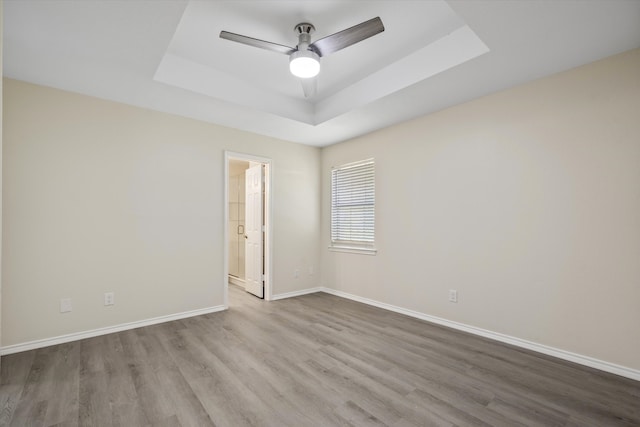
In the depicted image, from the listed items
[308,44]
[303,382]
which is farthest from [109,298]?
[308,44]

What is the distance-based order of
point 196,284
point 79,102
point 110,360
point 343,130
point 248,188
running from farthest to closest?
point 248,188 → point 343,130 → point 196,284 → point 79,102 → point 110,360

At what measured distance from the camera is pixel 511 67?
261 cm

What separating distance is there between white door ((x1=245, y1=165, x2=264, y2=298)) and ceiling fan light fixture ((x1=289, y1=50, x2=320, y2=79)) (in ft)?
7.83

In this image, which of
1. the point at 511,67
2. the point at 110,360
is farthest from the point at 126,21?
the point at 511,67

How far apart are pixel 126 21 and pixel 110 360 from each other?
2.66 meters

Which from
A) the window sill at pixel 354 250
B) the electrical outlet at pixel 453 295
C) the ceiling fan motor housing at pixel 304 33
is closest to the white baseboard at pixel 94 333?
the window sill at pixel 354 250

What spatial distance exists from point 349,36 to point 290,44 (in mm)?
803

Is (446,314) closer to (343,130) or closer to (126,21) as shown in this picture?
Result: (343,130)

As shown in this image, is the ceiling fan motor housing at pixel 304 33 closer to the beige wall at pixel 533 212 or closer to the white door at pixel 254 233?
the beige wall at pixel 533 212

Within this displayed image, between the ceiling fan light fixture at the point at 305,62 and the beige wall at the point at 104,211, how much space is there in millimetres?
1951

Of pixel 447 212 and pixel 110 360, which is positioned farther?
pixel 447 212

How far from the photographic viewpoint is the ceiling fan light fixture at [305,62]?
2395mm

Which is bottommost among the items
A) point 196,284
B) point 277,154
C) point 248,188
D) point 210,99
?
point 196,284

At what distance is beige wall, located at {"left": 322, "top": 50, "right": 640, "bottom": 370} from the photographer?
2396 mm
